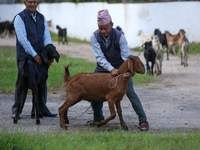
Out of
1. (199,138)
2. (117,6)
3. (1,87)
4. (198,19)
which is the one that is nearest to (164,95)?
(199,138)

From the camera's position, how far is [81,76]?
517 cm

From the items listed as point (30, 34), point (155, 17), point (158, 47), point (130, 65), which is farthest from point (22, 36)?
point (155, 17)

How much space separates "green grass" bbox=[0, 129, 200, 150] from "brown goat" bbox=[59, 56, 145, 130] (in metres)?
0.44

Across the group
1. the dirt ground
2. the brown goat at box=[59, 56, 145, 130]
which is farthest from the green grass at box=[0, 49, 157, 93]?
the brown goat at box=[59, 56, 145, 130]

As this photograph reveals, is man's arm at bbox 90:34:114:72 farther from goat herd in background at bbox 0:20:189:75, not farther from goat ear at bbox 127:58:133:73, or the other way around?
goat herd in background at bbox 0:20:189:75

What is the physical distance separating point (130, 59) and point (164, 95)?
147 inches

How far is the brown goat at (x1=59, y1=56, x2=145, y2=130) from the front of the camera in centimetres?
496

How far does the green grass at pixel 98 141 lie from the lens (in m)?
4.23

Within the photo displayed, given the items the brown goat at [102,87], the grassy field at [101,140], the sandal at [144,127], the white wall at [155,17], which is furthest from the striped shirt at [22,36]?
the white wall at [155,17]

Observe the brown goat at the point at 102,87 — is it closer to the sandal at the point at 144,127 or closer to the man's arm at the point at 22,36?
the sandal at the point at 144,127

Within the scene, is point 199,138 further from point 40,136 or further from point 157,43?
point 157,43

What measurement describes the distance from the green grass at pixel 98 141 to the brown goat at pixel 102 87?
44cm

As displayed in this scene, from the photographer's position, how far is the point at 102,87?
5043 millimetres

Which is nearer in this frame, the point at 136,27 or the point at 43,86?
the point at 43,86
